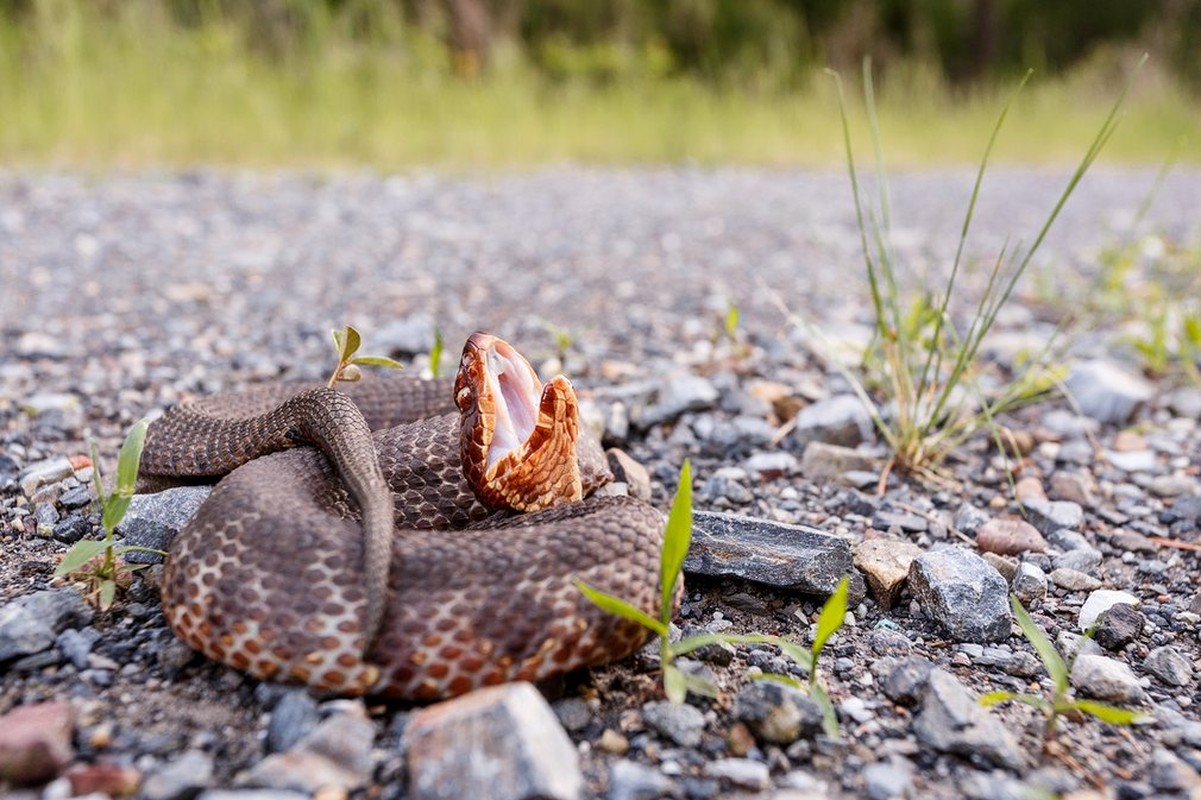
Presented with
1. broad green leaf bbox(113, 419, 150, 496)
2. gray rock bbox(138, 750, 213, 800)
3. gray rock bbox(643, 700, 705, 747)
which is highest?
broad green leaf bbox(113, 419, 150, 496)

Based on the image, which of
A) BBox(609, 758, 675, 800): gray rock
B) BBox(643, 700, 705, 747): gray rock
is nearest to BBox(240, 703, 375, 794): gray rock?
BBox(609, 758, 675, 800): gray rock

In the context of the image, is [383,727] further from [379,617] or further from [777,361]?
[777,361]

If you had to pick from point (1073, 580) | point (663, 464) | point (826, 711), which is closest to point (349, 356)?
point (663, 464)

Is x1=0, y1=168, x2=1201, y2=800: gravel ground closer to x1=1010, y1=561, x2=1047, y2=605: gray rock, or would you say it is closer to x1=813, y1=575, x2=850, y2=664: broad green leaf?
x1=1010, y1=561, x2=1047, y2=605: gray rock

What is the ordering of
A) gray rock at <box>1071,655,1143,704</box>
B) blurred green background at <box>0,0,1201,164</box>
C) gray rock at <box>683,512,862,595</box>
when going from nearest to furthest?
gray rock at <box>1071,655,1143,704</box> → gray rock at <box>683,512,862,595</box> → blurred green background at <box>0,0,1201,164</box>

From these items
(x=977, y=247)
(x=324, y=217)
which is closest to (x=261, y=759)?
(x=324, y=217)

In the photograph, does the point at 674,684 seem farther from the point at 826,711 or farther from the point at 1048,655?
the point at 1048,655
